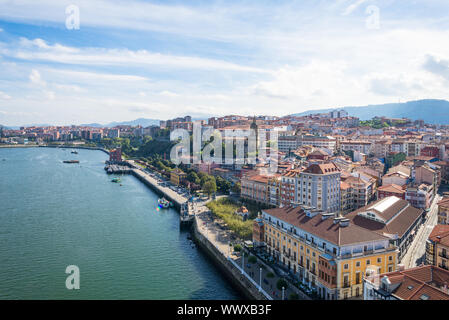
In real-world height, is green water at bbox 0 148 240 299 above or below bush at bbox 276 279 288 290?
below

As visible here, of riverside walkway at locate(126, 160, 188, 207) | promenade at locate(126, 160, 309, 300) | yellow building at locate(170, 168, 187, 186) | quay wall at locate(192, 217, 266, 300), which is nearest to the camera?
promenade at locate(126, 160, 309, 300)

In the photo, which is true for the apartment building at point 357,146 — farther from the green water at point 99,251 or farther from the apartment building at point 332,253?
the apartment building at point 332,253

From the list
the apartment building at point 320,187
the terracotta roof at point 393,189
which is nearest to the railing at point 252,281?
the apartment building at point 320,187

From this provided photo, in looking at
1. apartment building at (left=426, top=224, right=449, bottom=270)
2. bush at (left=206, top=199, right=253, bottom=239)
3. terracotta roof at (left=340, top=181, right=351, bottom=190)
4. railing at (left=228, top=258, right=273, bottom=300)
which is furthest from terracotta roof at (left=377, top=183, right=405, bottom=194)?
railing at (left=228, top=258, right=273, bottom=300)

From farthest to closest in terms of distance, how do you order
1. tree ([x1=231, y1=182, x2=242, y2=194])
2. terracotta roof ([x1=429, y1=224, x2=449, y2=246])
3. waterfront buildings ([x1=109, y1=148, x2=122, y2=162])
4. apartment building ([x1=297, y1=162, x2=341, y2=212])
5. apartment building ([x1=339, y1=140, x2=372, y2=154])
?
waterfront buildings ([x1=109, y1=148, x2=122, y2=162])
apartment building ([x1=339, y1=140, x2=372, y2=154])
tree ([x1=231, y1=182, x2=242, y2=194])
apartment building ([x1=297, y1=162, x2=341, y2=212])
terracotta roof ([x1=429, y1=224, x2=449, y2=246])

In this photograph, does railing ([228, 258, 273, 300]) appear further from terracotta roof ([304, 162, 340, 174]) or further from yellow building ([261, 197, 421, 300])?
terracotta roof ([304, 162, 340, 174])

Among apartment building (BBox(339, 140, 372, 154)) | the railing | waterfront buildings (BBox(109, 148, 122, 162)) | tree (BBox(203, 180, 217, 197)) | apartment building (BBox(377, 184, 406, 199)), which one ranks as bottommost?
the railing
